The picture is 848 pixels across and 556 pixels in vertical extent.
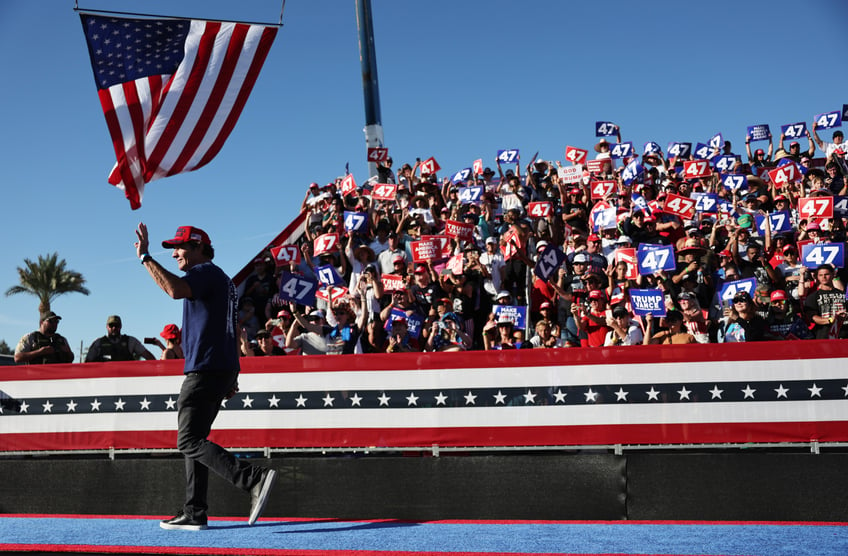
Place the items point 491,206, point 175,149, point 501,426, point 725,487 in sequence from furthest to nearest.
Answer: point 491,206, point 175,149, point 501,426, point 725,487

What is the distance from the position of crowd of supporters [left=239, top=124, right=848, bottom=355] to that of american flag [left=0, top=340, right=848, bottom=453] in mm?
1411

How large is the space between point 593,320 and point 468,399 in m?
Result: 2.83

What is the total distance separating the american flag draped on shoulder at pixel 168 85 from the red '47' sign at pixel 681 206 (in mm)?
7238

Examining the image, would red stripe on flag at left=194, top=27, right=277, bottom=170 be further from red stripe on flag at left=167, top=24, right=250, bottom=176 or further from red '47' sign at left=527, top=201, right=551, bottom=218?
red '47' sign at left=527, top=201, right=551, bottom=218

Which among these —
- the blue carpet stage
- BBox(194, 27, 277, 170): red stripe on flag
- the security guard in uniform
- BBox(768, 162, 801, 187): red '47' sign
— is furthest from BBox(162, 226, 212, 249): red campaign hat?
BBox(768, 162, 801, 187): red '47' sign

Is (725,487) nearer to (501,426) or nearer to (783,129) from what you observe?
(501,426)

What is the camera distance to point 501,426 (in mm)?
6297

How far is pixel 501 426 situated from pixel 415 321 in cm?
324

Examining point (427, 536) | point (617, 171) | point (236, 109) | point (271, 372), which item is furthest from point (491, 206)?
point (427, 536)

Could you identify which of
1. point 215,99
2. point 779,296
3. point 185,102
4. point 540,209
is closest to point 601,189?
point 540,209

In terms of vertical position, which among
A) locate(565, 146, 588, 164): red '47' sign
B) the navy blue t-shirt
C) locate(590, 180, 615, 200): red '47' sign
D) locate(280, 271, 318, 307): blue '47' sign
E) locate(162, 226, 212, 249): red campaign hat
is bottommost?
the navy blue t-shirt

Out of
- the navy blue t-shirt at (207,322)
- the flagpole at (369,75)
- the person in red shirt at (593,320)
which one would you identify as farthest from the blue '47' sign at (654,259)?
the flagpole at (369,75)

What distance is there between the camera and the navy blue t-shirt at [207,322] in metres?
5.53

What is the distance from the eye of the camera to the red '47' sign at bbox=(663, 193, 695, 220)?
12.5 m
